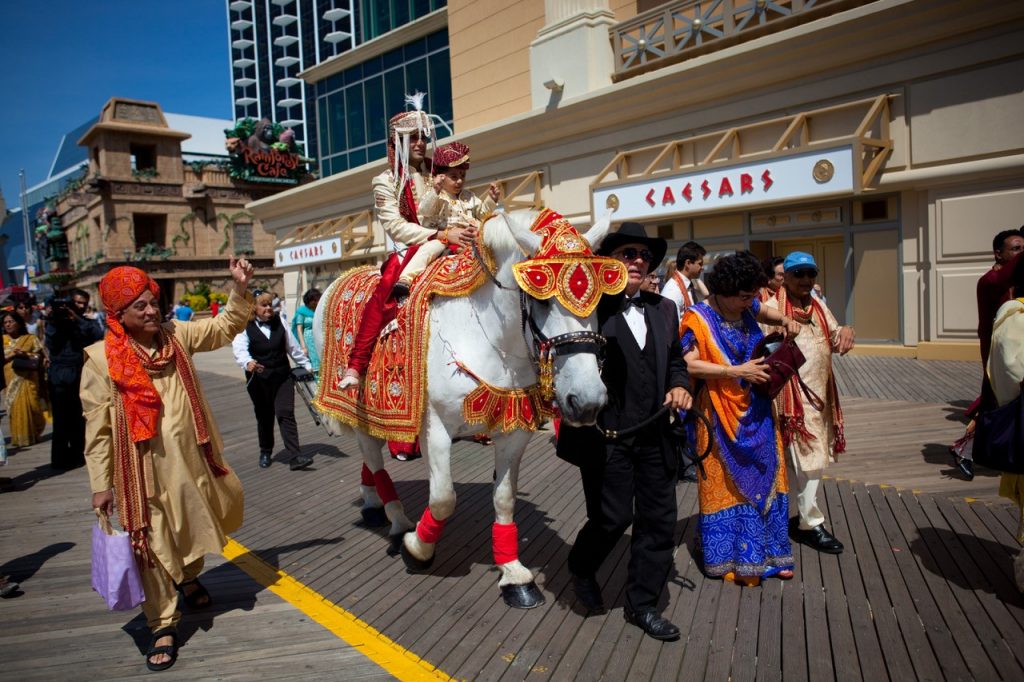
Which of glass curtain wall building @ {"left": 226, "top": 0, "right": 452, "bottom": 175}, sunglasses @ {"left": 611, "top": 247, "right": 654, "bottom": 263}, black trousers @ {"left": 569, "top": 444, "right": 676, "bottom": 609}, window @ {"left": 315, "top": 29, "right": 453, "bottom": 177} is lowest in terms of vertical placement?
black trousers @ {"left": 569, "top": 444, "right": 676, "bottom": 609}

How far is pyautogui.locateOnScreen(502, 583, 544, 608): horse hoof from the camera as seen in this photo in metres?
3.80

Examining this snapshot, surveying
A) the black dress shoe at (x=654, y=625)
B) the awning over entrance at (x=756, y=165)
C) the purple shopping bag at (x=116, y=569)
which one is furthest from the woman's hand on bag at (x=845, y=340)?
the awning over entrance at (x=756, y=165)

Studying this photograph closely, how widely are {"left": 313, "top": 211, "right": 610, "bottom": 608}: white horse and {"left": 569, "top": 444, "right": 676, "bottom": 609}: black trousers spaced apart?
65 cm

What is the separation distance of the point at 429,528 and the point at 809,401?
2.67 m

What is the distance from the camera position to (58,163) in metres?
85.7

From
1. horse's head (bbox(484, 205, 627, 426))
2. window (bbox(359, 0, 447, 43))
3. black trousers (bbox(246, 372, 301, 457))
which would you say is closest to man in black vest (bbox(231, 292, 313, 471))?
black trousers (bbox(246, 372, 301, 457))

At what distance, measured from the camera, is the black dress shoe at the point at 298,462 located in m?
7.32

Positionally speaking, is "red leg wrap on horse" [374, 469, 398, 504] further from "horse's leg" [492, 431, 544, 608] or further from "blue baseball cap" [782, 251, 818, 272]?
"blue baseball cap" [782, 251, 818, 272]

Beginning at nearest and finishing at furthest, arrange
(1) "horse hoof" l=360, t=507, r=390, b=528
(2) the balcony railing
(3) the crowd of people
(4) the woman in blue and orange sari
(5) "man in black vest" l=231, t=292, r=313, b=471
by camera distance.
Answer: (3) the crowd of people
(4) the woman in blue and orange sari
(1) "horse hoof" l=360, t=507, r=390, b=528
(5) "man in black vest" l=231, t=292, r=313, b=471
(2) the balcony railing

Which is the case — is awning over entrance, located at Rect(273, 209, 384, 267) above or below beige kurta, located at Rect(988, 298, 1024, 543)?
above

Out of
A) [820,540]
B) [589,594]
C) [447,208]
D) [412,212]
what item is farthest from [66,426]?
[820,540]

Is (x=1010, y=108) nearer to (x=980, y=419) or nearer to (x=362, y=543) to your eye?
(x=980, y=419)

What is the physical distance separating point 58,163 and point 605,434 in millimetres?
105661

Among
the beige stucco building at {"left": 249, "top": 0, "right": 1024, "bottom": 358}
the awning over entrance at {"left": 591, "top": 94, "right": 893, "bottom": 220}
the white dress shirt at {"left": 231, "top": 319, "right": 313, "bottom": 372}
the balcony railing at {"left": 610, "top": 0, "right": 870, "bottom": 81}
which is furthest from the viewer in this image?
the balcony railing at {"left": 610, "top": 0, "right": 870, "bottom": 81}
